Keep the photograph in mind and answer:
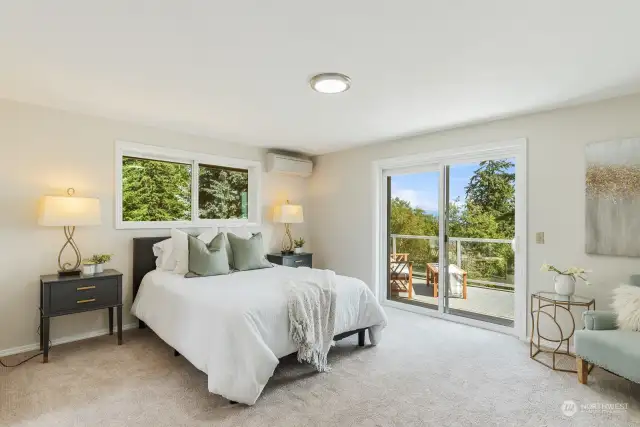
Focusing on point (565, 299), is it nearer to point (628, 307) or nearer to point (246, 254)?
point (628, 307)

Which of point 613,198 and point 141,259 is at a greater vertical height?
point 613,198

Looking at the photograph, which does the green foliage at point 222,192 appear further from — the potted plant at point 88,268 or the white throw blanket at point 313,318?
the white throw blanket at point 313,318

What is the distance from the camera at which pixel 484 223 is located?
4062 mm

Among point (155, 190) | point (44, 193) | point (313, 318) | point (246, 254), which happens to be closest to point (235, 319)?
point (313, 318)

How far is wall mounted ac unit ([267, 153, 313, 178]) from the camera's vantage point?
5.01m

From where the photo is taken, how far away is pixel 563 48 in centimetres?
210

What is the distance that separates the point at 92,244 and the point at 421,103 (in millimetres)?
3632

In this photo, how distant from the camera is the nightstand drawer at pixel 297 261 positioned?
4.83m

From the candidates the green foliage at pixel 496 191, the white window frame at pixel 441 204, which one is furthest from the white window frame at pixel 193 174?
the green foliage at pixel 496 191

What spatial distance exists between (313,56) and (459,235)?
9.75ft

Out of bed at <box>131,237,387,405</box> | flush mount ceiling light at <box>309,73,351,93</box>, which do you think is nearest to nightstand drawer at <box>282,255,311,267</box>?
bed at <box>131,237,387,405</box>

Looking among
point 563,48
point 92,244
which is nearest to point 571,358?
point 563,48

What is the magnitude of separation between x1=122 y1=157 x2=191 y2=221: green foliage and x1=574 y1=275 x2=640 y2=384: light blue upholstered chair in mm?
4272

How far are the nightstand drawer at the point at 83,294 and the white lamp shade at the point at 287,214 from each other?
226cm
